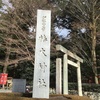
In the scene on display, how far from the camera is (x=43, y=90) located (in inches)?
281

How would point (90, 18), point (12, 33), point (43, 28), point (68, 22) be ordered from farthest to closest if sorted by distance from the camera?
point (68, 22), point (12, 33), point (90, 18), point (43, 28)

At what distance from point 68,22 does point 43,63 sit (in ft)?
50.6

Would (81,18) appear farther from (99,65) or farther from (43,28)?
(43,28)

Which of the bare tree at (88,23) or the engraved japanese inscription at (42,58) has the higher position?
the bare tree at (88,23)

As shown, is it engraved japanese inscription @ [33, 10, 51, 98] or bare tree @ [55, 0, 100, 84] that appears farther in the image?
bare tree @ [55, 0, 100, 84]

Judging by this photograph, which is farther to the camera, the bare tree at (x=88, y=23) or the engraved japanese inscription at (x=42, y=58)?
the bare tree at (x=88, y=23)

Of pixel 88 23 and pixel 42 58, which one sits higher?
pixel 88 23

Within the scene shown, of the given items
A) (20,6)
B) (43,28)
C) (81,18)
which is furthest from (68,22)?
(43,28)

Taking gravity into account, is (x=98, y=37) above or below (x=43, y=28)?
above

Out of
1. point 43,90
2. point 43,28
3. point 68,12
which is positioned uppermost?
point 68,12

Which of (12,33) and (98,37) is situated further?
(12,33)

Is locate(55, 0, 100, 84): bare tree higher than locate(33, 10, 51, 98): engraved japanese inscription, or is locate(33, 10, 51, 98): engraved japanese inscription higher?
locate(55, 0, 100, 84): bare tree

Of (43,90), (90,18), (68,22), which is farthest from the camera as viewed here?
(68,22)

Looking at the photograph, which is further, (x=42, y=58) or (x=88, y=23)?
(x=88, y=23)
